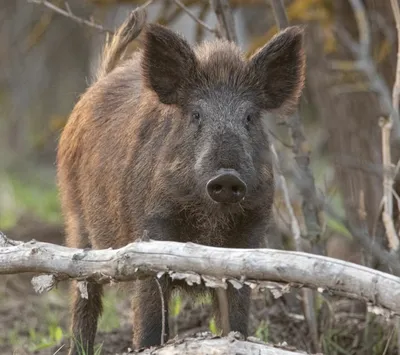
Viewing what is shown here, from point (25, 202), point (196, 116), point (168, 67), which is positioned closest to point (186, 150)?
point (196, 116)

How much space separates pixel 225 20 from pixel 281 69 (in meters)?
0.83

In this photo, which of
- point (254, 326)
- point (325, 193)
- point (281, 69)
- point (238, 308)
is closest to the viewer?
point (238, 308)

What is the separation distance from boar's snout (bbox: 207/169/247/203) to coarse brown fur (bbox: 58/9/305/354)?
117 millimetres

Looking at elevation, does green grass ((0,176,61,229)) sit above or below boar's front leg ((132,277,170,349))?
below

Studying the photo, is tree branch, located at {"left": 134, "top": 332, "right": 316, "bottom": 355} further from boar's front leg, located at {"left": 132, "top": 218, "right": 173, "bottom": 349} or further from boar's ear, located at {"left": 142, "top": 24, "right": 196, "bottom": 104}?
boar's ear, located at {"left": 142, "top": 24, "right": 196, "bottom": 104}

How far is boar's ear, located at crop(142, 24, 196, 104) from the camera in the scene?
5.22 meters

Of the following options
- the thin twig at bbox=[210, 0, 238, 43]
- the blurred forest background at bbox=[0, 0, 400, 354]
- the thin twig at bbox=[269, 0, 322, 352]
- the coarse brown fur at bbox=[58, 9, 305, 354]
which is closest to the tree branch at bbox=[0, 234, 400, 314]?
the blurred forest background at bbox=[0, 0, 400, 354]

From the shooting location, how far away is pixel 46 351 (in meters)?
6.08

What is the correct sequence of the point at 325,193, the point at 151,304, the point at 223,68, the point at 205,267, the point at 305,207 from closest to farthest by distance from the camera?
the point at 205,267 → the point at 151,304 → the point at 223,68 → the point at 325,193 → the point at 305,207

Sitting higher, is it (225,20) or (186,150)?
(225,20)

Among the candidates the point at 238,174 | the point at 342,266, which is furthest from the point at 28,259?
the point at 342,266

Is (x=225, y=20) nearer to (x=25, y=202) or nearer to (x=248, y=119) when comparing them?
(x=248, y=119)

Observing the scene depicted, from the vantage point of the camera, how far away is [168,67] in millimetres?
5250

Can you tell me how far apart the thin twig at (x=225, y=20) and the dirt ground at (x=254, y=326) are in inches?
65.6
